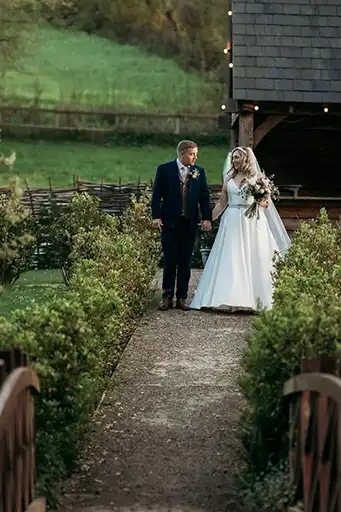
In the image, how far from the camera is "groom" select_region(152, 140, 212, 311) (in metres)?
10.1

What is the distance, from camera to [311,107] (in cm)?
1472

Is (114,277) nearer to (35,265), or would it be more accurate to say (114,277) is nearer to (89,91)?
(35,265)

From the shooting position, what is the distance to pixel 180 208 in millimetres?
10094

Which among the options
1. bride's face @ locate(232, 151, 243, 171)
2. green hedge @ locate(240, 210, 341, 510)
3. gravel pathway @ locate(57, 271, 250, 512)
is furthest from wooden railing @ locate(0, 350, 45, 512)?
bride's face @ locate(232, 151, 243, 171)

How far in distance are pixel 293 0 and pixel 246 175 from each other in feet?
20.9

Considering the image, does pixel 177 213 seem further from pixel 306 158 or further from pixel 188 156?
pixel 306 158

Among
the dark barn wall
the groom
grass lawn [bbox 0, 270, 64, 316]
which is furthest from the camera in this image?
the dark barn wall

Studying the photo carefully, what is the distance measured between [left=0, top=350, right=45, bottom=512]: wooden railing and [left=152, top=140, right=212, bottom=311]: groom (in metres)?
6.16

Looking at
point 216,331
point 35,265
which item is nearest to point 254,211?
point 216,331

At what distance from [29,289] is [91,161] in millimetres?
20752

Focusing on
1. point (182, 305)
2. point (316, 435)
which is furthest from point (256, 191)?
point (316, 435)

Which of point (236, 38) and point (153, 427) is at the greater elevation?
point (236, 38)

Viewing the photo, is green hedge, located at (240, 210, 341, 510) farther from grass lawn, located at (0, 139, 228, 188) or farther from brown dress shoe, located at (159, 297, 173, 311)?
grass lawn, located at (0, 139, 228, 188)

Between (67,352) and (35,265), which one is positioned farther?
(35,265)
